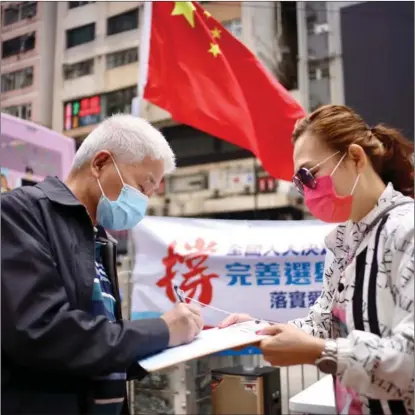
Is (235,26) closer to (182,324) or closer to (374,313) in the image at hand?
(182,324)

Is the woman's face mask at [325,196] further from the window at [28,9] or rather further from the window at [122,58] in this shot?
the window at [122,58]

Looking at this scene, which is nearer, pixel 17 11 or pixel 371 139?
pixel 371 139

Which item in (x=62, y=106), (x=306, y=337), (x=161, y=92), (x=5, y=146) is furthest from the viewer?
(x=62, y=106)

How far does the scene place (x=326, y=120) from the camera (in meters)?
1.14

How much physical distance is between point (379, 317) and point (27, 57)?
3.52 metres

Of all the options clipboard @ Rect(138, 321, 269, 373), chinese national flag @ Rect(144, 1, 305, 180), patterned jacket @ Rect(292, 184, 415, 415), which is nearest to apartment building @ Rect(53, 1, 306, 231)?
chinese national flag @ Rect(144, 1, 305, 180)

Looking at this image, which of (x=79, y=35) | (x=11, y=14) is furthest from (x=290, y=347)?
(x=79, y=35)

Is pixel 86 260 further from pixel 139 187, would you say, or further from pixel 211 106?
pixel 211 106

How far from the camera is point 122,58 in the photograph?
5.96 m

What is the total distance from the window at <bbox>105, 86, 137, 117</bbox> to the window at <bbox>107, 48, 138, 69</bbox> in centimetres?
34

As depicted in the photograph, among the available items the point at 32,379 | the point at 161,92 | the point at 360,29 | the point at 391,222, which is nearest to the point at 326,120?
the point at 391,222

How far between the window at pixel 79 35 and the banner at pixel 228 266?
100 inches

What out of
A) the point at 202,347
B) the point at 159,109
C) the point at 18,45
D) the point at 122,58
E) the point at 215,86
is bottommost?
the point at 202,347

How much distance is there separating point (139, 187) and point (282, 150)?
2.21m
